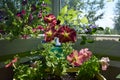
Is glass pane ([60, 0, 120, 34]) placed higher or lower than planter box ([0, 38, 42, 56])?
higher

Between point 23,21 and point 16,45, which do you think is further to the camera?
point 16,45

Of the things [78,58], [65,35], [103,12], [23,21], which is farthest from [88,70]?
[103,12]

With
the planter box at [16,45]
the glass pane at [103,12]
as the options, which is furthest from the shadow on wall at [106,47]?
the planter box at [16,45]

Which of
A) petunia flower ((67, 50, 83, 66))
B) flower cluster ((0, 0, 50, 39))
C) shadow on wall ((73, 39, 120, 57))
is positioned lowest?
shadow on wall ((73, 39, 120, 57))

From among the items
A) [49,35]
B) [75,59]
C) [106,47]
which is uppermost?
[49,35]

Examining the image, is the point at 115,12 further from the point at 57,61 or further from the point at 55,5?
the point at 57,61

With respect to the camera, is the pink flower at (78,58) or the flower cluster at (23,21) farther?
the flower cluster at (23,21)

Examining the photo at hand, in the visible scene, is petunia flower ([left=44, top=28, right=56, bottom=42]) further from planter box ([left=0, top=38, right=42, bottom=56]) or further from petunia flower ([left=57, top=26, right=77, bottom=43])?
planter box ([left=0, top=38, right=42, bottom=56])

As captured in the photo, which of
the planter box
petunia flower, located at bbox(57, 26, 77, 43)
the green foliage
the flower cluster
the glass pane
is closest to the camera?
petunia flower, located at bbox(57, 26, 77, 43)

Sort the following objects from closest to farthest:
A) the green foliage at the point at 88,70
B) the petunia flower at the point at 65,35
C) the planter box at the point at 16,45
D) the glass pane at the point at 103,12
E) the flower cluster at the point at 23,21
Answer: the petunia flower at the point at 65,35
the green foliage at the point at 88,70
the flower cluster at the point at 23,21
the planter box at the point at 16,45
the glass pane at the point at 103,12

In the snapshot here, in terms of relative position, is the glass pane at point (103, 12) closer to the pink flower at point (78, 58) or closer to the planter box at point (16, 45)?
the planter box at point (16, 45)

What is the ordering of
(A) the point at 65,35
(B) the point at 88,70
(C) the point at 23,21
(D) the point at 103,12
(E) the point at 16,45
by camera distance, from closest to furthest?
(A) the point at 65,35 < (B) the point at 88,70 < (C) the point at 23,21 < (E) the point at 16,45 < (D) the point at 103,12

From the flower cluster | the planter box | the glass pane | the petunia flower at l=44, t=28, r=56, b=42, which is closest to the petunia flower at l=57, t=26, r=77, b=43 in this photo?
the petunia flower at l=44, t=28, r=56, b=42

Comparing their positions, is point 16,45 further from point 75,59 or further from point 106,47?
point 75,59
